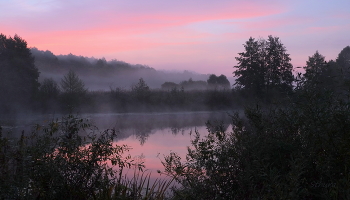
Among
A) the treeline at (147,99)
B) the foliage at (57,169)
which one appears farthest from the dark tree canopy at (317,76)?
the treeline at (147,99)

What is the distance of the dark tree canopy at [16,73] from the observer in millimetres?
34188

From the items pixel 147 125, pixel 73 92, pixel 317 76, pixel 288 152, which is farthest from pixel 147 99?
pixel 288 152

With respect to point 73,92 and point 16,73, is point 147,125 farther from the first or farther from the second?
point 16,73

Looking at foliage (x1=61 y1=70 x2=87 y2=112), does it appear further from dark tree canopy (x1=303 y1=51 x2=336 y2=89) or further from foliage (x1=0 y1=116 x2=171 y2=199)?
dark tree canopy (x1=303 y1=51 x2=336 y2=89)

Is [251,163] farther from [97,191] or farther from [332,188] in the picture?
[97,191]

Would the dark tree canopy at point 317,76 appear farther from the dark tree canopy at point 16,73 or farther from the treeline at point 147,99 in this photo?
the dark tree canopy at point 16,73

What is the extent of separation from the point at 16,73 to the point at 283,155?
36.8 m

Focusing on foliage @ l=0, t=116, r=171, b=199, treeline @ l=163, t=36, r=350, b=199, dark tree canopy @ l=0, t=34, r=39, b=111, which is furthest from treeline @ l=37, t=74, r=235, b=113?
treeline @ l=163, t=36, r=350, b=199

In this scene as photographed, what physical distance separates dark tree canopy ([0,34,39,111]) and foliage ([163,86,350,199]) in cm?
3120

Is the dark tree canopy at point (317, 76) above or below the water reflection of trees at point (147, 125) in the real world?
above

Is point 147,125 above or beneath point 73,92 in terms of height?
beneath

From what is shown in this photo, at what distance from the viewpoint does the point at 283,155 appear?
4.30m

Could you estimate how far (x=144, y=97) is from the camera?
36.6 metres

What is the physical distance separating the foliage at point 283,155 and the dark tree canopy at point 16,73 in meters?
31.2
